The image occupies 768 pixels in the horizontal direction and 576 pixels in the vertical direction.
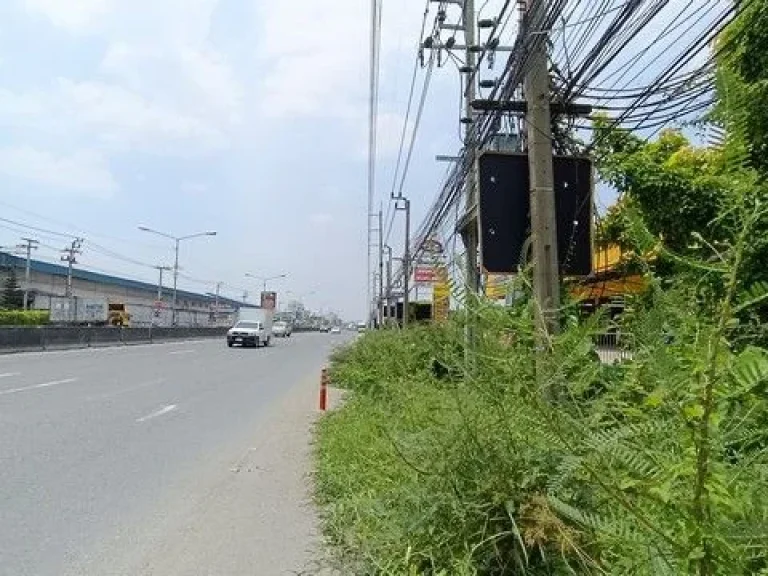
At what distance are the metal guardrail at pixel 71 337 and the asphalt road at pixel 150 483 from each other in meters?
14.7

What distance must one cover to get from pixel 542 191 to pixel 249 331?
41212 millimetres

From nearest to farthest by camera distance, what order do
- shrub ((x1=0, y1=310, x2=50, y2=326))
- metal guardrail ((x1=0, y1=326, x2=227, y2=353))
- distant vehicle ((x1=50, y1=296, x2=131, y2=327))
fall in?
metal guardrail ((x1=0, y1=326, x2=227, y2=353)), shrub ((x1=0, y1=310, x2=50, y2=326)), distant vehicle ((x1=50, y1=296, x2=131, y2=327))

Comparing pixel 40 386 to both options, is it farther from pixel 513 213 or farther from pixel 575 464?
pixel 575 464

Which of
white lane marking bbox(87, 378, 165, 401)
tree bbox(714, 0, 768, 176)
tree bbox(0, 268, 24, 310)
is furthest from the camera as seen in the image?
tree bbox(0, 268, 24, 310)

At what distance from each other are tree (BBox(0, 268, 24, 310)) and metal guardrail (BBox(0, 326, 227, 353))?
989 inches

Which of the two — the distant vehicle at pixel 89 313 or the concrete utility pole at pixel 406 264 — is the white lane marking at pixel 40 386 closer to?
the concrete utility pole at pixel 406 264

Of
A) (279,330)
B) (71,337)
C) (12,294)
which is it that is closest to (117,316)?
(12,294)

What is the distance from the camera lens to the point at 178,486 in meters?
7.34

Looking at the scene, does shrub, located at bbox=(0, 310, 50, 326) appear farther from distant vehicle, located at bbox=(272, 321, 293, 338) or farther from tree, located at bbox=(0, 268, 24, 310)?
distant vehicle, located at bbox=(272, 321, 293, 338)

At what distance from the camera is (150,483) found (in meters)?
7.41

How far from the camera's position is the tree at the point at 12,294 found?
67500 mm

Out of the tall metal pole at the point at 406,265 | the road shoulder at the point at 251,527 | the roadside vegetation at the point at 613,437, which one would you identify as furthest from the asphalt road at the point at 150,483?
the tall metal pole at the point at 406,265

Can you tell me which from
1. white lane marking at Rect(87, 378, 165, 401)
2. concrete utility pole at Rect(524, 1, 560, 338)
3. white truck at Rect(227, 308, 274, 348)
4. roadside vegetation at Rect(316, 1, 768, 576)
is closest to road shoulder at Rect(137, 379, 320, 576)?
roadside vegetation at Rect(316, 1, 768, 576)

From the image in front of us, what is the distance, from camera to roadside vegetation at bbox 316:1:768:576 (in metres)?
2.05
